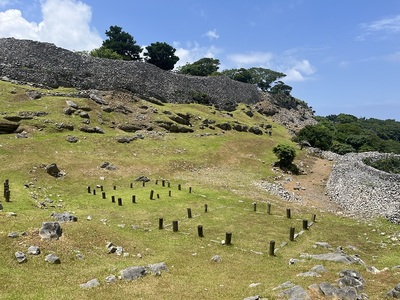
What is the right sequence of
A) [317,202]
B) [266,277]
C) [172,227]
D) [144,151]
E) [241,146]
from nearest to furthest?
[266,277], [172,227], [317,202], [144,151], [241,146]

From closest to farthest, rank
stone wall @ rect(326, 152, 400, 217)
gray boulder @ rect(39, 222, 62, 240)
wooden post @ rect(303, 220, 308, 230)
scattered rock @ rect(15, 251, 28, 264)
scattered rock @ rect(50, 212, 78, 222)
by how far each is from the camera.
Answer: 1. scattered rock @ rect(15, 251, 28, 264)
2. gray boulder @ rect(39, 222, 62, 240)
3. scattered rock @ rect(50, 212, 78, 222)
4. wooden post @ rect(303, 220, 308, 230)
5. stone wall @ rect(326, 152, 400, 217)

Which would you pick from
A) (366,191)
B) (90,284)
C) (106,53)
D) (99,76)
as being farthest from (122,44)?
(90,284)

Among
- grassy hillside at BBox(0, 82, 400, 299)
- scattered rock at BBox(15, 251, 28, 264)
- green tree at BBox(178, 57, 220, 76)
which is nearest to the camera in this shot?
grassy hillside at BBox(0, 82, 400, 299)

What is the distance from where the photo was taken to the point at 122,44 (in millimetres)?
110938

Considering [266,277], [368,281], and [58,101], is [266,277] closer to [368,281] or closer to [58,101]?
[368,281]

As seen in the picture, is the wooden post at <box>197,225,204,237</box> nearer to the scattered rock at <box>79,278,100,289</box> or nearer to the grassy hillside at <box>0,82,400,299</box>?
the grassy hillside at <box>0,82,400,299</box>

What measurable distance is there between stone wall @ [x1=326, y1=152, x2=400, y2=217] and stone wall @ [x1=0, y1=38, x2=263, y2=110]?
169ft

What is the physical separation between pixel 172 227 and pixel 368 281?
14.5 metres

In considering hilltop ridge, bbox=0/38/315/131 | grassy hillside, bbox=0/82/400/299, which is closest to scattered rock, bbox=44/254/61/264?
grassy hillside, bbox=0/82/400/299

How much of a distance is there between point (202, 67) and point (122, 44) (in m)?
35.3

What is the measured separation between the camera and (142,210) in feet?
102

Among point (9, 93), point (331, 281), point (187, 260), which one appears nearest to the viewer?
point (331, 281)

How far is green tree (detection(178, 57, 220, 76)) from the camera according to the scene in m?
131

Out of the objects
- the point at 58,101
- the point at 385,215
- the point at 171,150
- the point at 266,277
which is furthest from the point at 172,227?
the point at 58,101
